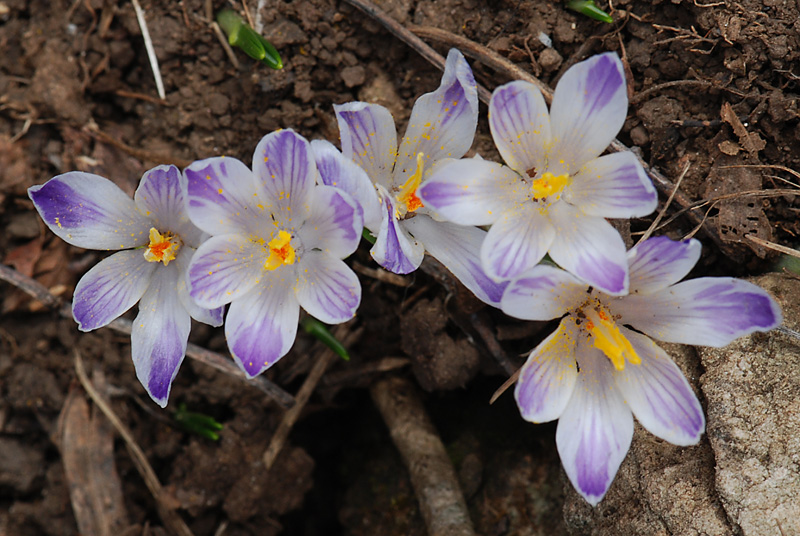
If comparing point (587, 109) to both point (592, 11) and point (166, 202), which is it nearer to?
point (592, 11)

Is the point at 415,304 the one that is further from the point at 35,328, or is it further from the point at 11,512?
the point at 11,512

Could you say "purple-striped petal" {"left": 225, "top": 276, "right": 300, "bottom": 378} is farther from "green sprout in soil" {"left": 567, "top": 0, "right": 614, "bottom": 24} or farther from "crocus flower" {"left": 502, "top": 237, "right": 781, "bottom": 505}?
"green sprout in soil" {"left": 567, "top": 0, "right": 614, "bottom": 24}

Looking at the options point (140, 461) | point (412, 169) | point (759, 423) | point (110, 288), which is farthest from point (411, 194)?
point (140, 461)

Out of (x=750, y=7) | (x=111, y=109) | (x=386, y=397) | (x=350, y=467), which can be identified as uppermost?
(x=750, y=7)

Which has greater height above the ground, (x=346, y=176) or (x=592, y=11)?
(x=592, y=11)

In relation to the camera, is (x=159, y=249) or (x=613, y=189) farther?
(x=159, y=249)

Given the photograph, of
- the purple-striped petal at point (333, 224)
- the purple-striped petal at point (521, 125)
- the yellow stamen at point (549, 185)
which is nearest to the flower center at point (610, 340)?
the yellow stamen at point (549, 185)

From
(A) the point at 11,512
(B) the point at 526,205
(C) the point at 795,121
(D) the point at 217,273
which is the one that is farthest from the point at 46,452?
(C) the point at 795,121
